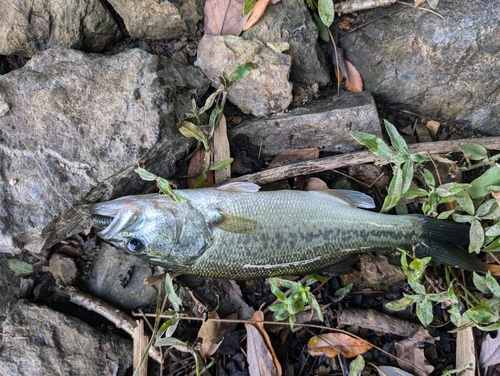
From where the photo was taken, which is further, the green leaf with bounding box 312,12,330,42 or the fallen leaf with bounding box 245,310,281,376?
the green leaf with bounding box 312,12,330,42

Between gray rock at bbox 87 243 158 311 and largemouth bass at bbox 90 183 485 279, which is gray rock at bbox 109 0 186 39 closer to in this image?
largemouth bass at bbox 90 183 485 279

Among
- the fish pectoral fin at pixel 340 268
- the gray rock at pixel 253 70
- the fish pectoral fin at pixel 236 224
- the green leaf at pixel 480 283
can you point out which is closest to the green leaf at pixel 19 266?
the fish pectoral fin at pixel 236 224

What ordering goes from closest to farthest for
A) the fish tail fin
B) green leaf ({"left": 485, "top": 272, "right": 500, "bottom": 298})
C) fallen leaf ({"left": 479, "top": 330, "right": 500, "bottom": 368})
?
green leaf ({"left": 485, "top": 272, "right": 500, "bottom": 298}) → the fish tail fin → fallen leaf ({"left": 479, "top": 330, "right": 500, "bottom": 368})

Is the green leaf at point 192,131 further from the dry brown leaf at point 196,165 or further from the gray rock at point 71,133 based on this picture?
the dry brown leaf at point 196,165

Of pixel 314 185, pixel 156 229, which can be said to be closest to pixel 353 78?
pixel 314 185

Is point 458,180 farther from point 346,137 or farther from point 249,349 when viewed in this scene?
point 249,349

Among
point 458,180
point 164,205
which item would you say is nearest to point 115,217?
point 164,205

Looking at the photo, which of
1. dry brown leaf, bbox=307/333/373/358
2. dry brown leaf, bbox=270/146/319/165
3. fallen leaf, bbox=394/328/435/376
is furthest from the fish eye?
fallen leaf, bbox=394/328/435/376

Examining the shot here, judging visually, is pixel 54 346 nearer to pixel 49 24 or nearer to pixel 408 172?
pixel 49 24
